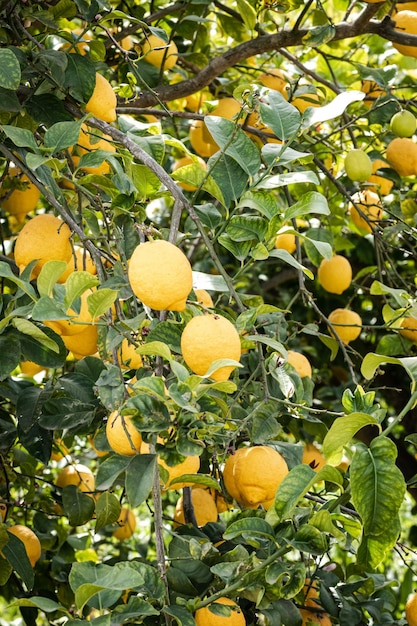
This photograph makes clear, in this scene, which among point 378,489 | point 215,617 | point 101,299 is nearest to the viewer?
point 378,489

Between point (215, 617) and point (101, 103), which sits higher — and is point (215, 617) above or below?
below

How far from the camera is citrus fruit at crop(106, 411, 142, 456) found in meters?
0.94

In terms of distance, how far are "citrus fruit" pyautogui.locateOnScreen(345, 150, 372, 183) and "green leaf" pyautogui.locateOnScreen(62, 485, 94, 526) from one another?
31.4 inches

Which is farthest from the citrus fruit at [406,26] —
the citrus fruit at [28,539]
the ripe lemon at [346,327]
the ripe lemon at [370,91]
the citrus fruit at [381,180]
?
the citrus fruit at [28,539]

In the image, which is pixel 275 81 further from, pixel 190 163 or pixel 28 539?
pixel 28 539

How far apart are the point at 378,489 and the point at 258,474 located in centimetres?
32

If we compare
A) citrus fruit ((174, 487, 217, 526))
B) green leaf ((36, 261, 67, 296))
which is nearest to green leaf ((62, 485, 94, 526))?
citrus fruit ((174, 487, 217, 526))

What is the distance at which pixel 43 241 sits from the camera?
1.10 meters

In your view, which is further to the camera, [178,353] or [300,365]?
[300,365]

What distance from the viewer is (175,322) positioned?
98cm

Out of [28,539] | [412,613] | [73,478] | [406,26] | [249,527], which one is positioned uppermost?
[406,26]

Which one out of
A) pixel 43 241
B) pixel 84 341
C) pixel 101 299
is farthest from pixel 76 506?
pixel 101 299

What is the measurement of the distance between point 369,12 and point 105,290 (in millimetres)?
1130

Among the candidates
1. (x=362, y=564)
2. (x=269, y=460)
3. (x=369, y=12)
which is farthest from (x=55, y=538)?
(x=369, y=12)
